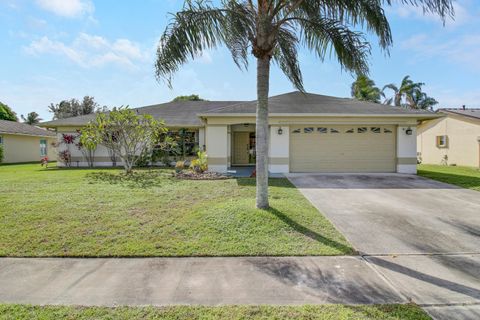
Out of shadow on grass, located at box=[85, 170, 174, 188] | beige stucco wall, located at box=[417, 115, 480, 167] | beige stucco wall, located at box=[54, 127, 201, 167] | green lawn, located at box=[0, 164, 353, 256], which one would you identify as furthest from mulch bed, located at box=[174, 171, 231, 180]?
beige stucco wall, located at box=[417, 115, 480, 167]

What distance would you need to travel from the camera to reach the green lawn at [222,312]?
3.12 m

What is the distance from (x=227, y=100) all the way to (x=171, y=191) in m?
16.9

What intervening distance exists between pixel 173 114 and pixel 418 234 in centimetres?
1801

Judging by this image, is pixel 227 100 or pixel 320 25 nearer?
pixel 320 25

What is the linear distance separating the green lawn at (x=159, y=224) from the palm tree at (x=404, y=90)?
31.5 metres

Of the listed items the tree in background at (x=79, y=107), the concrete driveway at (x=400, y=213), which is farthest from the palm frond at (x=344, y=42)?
the tree in background at (x=79, y=107)

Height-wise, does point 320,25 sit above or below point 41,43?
below

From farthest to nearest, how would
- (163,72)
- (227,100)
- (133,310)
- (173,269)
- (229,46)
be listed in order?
(227,100)
(229,46)
(163,72)
(173,269)
(133,310)

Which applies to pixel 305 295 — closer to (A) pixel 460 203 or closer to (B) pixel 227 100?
(A) pixel 460 203

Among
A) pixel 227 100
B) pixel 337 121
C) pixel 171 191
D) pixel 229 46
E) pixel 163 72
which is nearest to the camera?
pixel 163 72

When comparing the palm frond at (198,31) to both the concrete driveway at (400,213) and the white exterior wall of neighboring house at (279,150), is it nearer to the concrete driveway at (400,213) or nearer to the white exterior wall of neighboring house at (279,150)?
the concrete driveway at (400,213)

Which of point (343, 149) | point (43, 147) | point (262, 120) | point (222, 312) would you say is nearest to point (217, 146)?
point (343, 149)

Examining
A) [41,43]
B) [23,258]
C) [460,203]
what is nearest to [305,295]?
[23,258]

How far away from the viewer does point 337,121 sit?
14391 millimetres
